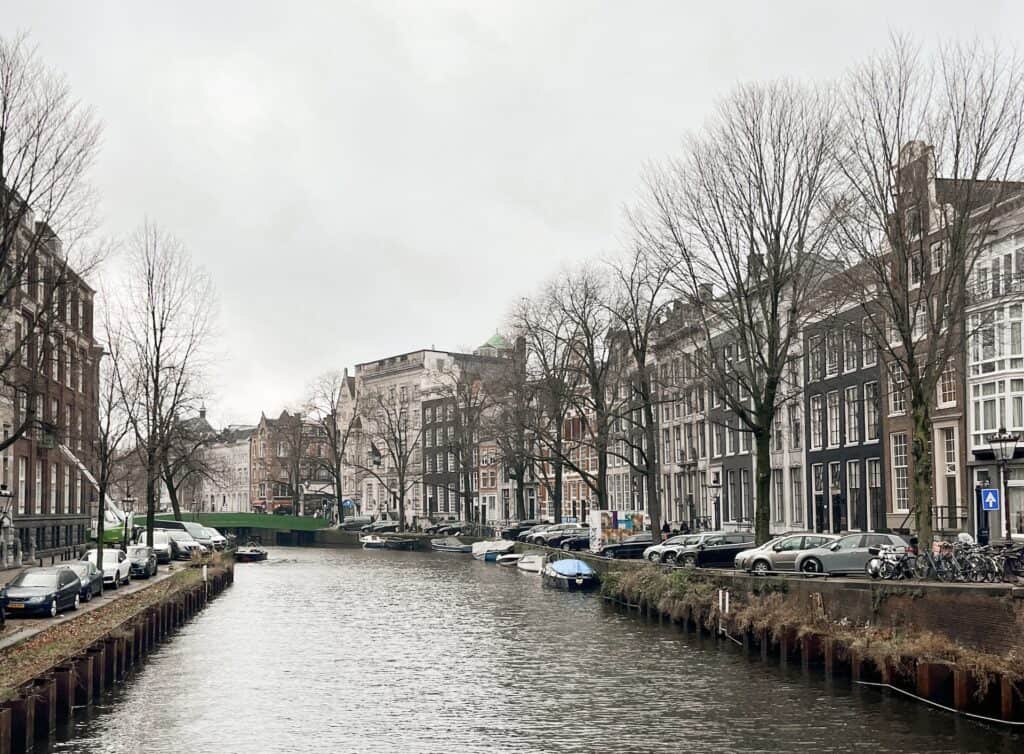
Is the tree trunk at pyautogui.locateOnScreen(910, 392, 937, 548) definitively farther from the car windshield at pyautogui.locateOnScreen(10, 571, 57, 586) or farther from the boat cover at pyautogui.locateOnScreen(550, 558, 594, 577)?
the boat cover at pyautogui.locateOnScreen(550, 558, 594, 577)

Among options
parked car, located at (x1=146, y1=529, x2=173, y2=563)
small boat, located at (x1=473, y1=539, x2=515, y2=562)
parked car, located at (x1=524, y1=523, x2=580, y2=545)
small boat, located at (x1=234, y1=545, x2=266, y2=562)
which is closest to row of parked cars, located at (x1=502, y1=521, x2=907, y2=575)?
parked car, located at (x1=524, y1=523, x2=580, y2=545)

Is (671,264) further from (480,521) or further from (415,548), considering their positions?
(480,521)

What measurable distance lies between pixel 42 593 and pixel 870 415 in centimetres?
4293

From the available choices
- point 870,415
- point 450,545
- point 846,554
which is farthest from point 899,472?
point 450,545

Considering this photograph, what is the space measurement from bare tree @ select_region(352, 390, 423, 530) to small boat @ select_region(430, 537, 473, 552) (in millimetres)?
13728

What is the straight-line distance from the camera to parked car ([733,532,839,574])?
44.2 metres

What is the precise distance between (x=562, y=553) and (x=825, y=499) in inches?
616

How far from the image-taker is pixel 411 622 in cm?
4875

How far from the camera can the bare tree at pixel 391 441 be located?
12850cm

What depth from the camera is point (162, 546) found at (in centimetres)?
7919

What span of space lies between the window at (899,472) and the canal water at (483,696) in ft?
64.5

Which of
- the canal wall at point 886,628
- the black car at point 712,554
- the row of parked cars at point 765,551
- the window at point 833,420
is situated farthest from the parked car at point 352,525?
the canal wall at point 886,628

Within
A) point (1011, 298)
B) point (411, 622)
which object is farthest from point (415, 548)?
point (1011, 298)

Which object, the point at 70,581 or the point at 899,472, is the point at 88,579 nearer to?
the point at 70,581
